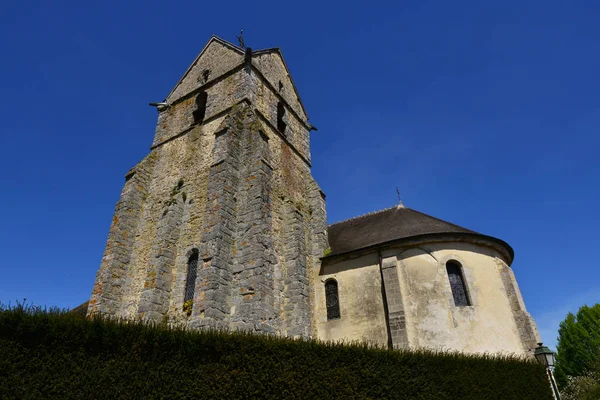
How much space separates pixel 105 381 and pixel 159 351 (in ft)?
2.83

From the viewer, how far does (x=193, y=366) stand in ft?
20.3

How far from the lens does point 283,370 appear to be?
22.0ft

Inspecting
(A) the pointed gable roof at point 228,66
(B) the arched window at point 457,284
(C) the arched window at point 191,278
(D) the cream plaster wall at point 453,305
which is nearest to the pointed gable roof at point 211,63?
(A) the pointed gable roof at point 228,66

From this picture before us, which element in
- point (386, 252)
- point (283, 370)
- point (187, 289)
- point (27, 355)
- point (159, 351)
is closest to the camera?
point (27, 355)

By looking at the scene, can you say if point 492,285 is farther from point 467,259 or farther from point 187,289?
point 187,289

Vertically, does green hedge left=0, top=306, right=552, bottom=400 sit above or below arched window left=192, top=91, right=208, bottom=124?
below

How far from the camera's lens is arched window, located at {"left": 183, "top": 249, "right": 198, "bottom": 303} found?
1062 cm

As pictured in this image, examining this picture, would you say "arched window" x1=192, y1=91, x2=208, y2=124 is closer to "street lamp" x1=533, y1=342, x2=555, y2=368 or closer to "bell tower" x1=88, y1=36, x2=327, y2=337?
"bell tower" x1=88, y1=36, x2=327, y2=337

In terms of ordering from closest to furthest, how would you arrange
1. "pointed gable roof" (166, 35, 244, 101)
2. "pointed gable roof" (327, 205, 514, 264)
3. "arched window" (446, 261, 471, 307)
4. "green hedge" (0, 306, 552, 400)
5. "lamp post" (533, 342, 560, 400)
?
"green hedge" (0, 306, 552, 400)
"lamp post" (533, 342, 560, 400)
"arched window" (446, 261, 471, 307)
"pointed gable roof" (327, 205, 514, 264)
"pointed gable roof" (166, 35, 244, 101)

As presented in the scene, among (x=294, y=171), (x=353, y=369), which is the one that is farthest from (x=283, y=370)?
(x=294, y=171)

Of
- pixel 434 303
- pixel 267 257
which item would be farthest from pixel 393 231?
pixel 267 257

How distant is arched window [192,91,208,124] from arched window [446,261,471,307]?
441 inches

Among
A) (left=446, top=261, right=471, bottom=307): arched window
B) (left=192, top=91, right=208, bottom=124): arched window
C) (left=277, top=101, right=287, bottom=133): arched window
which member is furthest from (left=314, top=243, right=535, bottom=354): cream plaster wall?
(left=192, top=91, right=208, bottom=124): arched window

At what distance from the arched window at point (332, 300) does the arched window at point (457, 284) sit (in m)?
3.84
